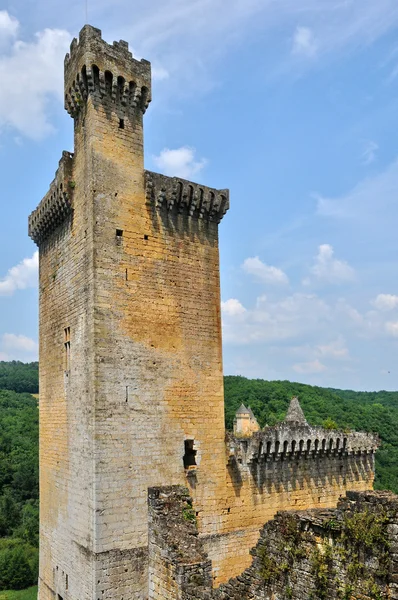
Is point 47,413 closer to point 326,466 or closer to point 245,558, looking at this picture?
point 245,558

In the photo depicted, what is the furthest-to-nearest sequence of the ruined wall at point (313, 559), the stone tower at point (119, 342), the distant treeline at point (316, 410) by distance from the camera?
the distant treeline at point (316, 410) → the stone tower at point (119, 342) → the ruined wall at point (313, 559)

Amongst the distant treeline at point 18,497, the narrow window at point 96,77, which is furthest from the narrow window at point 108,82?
the distant treeline at point 18,497

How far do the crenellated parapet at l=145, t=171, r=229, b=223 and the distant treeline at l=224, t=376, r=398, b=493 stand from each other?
4681 cm

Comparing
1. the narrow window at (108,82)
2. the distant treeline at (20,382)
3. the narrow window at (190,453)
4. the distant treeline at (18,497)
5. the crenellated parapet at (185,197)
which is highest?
the narrow window at (108,82)

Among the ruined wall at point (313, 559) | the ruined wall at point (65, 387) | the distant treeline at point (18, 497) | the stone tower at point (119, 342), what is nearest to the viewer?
the ruined wall at point (313, 559)

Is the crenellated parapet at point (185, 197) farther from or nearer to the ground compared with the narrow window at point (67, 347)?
farther from the ground

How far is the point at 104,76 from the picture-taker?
15.9m

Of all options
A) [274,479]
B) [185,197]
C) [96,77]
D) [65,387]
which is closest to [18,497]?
[65,387]

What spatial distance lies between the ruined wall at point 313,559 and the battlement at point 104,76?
12424mm

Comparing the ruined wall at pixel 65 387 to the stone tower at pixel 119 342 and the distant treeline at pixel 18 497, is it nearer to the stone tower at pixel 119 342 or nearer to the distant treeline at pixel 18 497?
the stone tower at pixel 119 342

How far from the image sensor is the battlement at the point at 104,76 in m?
15.8

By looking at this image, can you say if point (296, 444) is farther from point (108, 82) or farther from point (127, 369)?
point (108, 82)

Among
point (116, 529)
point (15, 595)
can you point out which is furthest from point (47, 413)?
point (15, 595)

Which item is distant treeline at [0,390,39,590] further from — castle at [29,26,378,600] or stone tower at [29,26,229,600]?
stone tower at [29,26,229,600]
